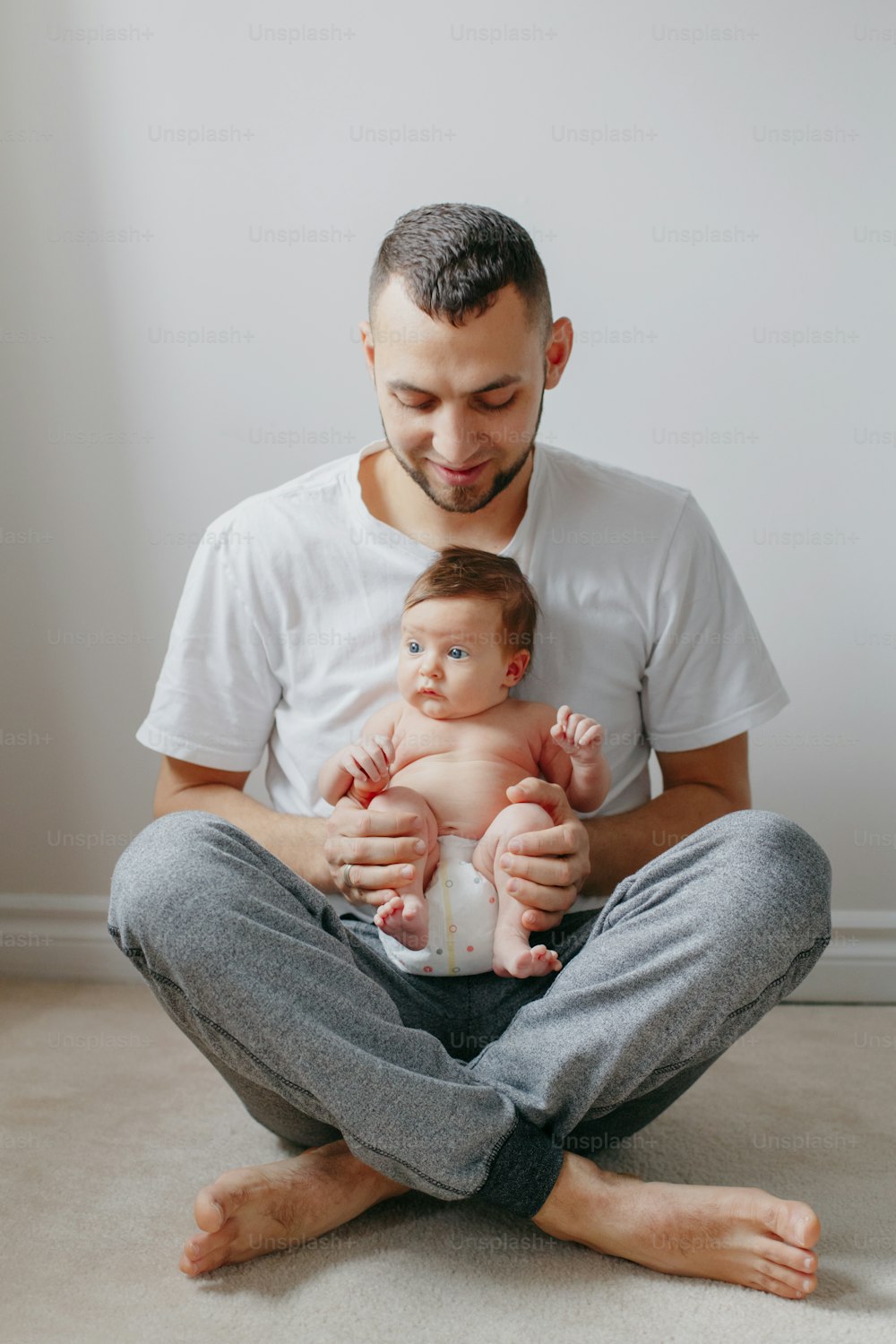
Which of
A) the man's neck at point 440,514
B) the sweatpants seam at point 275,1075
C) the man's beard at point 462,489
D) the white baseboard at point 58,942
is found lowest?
the white baseboard at point 58,942

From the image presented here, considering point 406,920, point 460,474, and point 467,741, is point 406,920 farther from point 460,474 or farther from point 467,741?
point 460,474

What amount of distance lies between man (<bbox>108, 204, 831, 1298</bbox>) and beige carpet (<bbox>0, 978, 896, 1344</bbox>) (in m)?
0.05

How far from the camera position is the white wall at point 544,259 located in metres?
1.97

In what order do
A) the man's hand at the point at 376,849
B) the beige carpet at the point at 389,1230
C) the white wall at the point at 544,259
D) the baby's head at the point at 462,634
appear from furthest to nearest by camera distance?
the white wall at the point at 544,259, the baby's head at the point at 462,634, the man's hand at the point at 376,849, the beige carpet at the point at 389,1230

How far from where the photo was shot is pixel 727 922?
4.21 feet

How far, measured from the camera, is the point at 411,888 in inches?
56.6

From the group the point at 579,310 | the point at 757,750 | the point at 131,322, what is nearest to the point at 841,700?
the point at 757,750

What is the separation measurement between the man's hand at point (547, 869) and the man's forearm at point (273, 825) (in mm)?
289

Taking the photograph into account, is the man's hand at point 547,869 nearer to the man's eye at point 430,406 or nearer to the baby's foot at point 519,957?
the baby's foot at point 519,957

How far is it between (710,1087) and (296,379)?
4.10ft

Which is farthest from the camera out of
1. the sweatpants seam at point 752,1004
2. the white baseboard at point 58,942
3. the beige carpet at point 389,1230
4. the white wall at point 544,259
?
the white baseboard at point 58,942

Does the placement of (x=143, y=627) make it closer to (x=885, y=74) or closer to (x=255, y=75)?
(x=255, y=75)

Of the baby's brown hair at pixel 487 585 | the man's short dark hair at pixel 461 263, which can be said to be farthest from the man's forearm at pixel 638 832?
the man's short dark hair at pixel 461 263

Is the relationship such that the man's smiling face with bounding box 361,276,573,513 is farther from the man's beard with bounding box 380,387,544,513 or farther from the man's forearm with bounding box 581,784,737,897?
the man's forearm with bounding box 581,784,737,897
